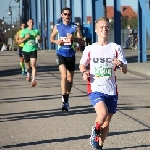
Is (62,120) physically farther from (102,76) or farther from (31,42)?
(31,42)

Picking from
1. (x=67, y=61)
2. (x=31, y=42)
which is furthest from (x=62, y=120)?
(x=31, y=42)

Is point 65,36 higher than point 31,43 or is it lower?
higher

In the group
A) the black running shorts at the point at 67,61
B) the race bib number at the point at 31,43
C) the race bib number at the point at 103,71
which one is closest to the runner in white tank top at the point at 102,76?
the race bib number at the point at 103,71

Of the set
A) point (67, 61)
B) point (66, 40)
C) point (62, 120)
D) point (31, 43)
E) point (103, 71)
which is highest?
point (66, 40)

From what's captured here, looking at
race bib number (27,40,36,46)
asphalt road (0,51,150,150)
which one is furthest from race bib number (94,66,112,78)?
race bib number (27,40,36,46)

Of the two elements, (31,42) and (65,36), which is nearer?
(65,36)

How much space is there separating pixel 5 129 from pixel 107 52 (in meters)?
2.80

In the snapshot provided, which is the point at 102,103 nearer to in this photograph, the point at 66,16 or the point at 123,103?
the point at 66,16

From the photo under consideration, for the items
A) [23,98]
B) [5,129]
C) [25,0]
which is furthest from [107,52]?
[25,0]

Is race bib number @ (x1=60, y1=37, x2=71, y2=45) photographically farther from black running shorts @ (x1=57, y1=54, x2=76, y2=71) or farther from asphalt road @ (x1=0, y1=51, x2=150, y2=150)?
asphalt road @ (x1=0, y1=51, x2=150, y2=150)

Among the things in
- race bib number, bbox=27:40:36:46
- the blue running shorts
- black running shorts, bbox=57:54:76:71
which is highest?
race bib number, bbox=27:40:36:46

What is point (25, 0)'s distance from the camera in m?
48.8

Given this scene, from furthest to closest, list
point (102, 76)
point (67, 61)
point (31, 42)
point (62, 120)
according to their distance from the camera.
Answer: point (31, 42)
point (67, 61)
point (62, 120)
point (102, 76)

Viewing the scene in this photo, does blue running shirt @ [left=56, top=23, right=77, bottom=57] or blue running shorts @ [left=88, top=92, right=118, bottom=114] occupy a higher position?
blue running shirt @ [left=56, top=23, right=77, bottom=57]
